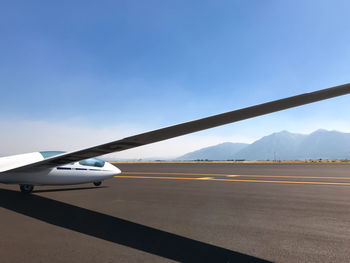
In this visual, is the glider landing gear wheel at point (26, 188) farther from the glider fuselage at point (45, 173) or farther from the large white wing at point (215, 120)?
the large white wing at point (215, 120)

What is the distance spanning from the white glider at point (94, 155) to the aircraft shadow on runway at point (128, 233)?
182 centimetres

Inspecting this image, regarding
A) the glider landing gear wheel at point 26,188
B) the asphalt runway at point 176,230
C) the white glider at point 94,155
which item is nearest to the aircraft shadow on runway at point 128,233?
the asphalt runway at point 176,230

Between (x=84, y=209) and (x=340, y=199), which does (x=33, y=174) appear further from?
(x=340, y=199)

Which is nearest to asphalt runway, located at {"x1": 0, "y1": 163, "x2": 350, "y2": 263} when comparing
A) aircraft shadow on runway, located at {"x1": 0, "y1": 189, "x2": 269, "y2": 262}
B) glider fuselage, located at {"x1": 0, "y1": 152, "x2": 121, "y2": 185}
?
aircraft shadow on runway, located at {"x1": 0, "y1": 189, "x2": 269, "y2": 262}

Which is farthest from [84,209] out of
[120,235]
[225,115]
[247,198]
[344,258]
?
[344,258]

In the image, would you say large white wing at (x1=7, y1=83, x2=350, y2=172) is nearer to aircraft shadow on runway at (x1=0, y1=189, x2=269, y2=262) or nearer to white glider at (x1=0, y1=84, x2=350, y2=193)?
white glider at (x1=0, y1=84, x2=350, y2=193)

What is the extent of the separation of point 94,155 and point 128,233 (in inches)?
139

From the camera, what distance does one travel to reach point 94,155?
7656 mm

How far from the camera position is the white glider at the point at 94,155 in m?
4.37

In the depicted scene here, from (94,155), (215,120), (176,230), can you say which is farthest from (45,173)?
(215,120)

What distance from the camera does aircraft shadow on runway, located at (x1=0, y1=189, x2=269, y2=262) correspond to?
12.7 ft

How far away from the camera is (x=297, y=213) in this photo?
6727 millimetres

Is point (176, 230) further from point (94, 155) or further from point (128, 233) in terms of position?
point (94, 155)

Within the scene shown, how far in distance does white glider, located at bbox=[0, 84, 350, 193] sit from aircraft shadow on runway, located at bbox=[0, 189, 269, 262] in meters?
1.82
